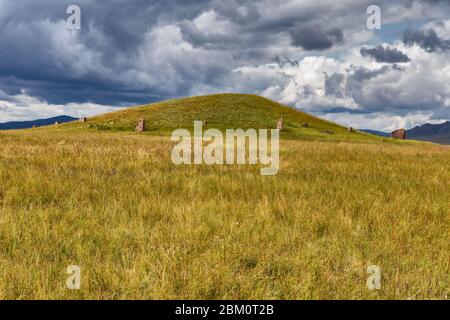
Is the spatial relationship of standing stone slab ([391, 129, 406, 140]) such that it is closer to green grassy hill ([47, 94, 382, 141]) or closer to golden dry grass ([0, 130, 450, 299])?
green grassy hill ([47, 94, 382, 141])

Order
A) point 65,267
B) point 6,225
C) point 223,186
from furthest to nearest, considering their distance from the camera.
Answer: point 223,186, point 6,225, point 65,267

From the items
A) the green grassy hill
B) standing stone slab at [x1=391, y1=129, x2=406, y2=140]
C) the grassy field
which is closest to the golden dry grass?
the grassy field

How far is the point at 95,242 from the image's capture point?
482cm

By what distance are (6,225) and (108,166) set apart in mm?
5912

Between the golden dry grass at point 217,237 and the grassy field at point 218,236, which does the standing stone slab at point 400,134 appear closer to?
the grassy field at point 218,236

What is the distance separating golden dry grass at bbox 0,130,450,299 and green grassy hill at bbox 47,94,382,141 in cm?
3713

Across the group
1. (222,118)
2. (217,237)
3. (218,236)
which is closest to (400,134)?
(222,118)

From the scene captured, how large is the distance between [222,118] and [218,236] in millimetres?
56009

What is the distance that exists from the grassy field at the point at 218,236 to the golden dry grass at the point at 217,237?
0.7 inches

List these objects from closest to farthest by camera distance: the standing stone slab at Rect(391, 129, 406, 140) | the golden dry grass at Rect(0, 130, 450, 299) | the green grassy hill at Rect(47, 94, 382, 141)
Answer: the golden dry grass at Rect(0, 130, 450, 299), the green grassy hill at Rect(47, 94, 382, 141), the standing stone slab at Rect(391, 129, 406, 140)

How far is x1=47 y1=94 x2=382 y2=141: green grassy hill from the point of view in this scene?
52500 mm
